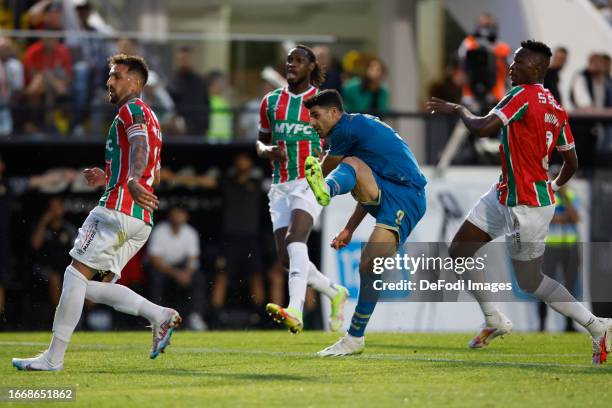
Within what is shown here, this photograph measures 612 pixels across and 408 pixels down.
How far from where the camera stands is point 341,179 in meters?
10.8

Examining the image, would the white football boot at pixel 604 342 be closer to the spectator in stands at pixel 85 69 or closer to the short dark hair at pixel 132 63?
the short dark hair at pixel 132 63

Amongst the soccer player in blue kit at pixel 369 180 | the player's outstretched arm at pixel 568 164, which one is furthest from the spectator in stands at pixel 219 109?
the player's outstretched arm at pixel 568 164

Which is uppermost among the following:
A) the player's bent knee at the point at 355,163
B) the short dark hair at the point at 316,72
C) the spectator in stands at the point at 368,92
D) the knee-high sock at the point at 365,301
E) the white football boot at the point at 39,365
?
the short dark hair at the point at 316,72

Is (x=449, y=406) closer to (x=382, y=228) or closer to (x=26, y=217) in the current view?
(x=382, y=228)

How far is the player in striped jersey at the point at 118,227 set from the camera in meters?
10.2

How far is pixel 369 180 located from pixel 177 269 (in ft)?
27.8

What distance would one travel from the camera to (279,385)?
9227 millimetres

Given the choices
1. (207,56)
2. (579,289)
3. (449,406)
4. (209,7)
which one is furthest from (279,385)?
(209,7)

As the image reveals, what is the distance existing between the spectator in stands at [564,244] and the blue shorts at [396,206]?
7.16 m

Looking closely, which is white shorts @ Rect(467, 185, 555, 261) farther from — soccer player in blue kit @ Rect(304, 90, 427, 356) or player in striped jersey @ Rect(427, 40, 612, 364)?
soccer player in blue kit @ Rect(304, 90, 427, 356)

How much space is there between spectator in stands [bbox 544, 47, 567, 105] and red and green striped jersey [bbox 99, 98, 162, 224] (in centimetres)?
932

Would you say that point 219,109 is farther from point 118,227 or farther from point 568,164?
point 118,227

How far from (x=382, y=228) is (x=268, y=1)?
1606cm

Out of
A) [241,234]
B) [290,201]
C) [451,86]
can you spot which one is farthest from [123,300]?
[451,86]
